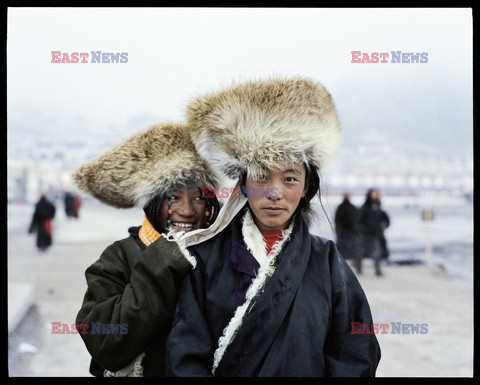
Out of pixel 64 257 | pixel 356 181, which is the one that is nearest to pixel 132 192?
pixel 64 257

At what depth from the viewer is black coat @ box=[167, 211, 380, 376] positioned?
1.69m

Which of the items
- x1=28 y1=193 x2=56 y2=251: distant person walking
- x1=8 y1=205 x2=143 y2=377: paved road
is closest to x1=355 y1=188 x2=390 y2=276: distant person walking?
x1=8 y1=205 x2=143 y2=377: paved road

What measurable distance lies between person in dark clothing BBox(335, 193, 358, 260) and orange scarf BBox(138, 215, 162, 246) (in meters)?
5.70

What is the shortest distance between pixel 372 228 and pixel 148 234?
19.8ft

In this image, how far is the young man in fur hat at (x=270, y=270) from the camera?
5.56 ft

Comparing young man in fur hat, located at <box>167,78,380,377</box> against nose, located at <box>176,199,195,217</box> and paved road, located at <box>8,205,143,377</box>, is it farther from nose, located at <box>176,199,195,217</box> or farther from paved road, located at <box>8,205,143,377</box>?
paved road, located at <box>8,205,143,377</box>

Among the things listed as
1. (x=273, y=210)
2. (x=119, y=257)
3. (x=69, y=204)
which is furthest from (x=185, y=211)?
(x=69, y=204)

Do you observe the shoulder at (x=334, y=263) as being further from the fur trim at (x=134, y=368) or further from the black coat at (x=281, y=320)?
the fur trim at (x=134, y=368)

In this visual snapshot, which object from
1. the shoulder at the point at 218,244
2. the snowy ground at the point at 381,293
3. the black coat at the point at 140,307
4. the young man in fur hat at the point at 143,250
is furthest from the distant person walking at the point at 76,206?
the shoulder at the point at 218,244

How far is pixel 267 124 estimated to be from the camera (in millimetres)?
1767

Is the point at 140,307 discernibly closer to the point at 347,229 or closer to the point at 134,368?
the point at 134,368

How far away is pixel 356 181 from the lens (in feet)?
43.8

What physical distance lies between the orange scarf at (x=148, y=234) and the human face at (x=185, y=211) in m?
0.05

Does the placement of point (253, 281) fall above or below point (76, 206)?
above
